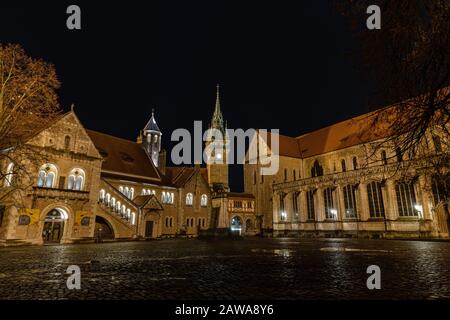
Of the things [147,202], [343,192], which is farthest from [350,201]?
[147,202]

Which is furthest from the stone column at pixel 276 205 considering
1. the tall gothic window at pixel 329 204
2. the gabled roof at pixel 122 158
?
the gabled roof at pixel 122 158

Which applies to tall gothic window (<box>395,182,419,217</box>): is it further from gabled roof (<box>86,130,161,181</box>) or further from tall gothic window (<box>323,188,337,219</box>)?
gabled roof (<box>86,130,161,181</box>)

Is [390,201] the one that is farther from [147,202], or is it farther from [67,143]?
[67,143]

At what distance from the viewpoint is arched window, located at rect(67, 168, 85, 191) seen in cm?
3012

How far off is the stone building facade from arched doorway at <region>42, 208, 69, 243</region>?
1138 inches

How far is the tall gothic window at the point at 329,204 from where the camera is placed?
4478 cm

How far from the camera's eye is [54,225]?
32594mm

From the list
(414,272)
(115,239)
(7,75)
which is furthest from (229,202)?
(414,272)

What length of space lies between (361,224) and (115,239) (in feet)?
105

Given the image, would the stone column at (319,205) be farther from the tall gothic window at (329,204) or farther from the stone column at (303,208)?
the stone column at (303,208)

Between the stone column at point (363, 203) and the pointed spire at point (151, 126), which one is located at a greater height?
the pointed spire at point (151, 126)

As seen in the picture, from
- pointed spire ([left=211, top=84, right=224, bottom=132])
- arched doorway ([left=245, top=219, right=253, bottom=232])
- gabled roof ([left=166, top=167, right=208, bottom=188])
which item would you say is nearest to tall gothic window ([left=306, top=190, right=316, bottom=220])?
arched doorway ([left=245, top=219, right=253, bottom=232])

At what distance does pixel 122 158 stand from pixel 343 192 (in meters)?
33.6

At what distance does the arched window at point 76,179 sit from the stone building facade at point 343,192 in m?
27.8
